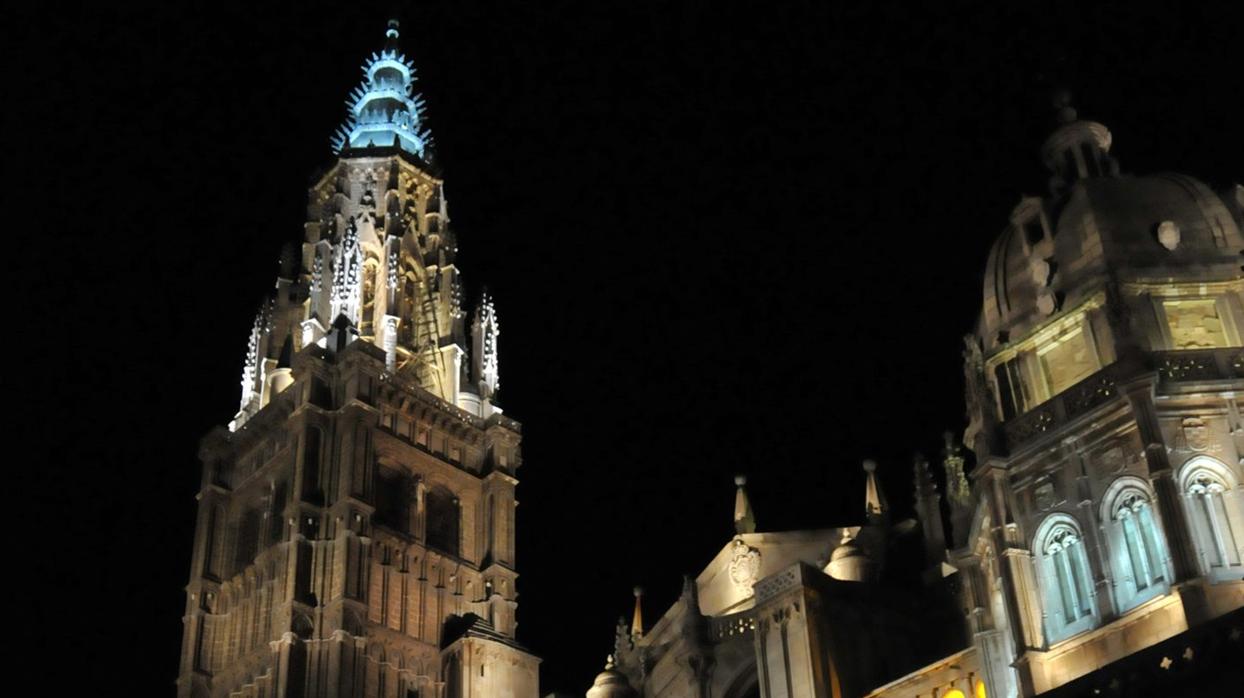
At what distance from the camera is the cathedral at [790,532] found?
28.7 metres

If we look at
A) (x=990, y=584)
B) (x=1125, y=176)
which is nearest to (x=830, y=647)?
(x=990, y=584)

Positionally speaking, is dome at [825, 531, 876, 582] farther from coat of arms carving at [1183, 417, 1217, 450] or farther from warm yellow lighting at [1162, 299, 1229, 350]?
coat of arms carving at [1183, 417, 1217, 450]

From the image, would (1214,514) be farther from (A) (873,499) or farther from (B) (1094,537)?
(A) (873,499)

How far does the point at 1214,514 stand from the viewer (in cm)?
2791

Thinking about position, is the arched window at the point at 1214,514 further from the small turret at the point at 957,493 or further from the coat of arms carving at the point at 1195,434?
the small turret at the point at 957,493

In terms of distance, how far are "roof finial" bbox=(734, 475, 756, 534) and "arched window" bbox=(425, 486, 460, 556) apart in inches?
445

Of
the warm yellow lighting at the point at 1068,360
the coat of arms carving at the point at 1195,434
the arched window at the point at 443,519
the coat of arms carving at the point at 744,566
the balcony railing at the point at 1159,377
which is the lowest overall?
the coat of arms carving at the point at 1195,434

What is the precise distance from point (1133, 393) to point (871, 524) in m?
20.3

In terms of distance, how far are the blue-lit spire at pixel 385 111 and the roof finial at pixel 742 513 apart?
83.0 ft

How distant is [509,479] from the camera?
59.3 meters

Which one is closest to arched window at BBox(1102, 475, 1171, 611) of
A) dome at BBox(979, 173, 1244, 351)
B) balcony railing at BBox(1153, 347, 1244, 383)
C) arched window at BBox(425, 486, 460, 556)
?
balcony railing at BBox(1153, 347, 1244, 383)

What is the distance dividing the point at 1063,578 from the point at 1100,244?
289 inches

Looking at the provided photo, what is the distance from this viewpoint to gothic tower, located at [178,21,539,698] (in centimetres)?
5128

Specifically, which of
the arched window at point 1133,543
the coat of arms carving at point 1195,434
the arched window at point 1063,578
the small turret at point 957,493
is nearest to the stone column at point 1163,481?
the arched window at point 1133,543
